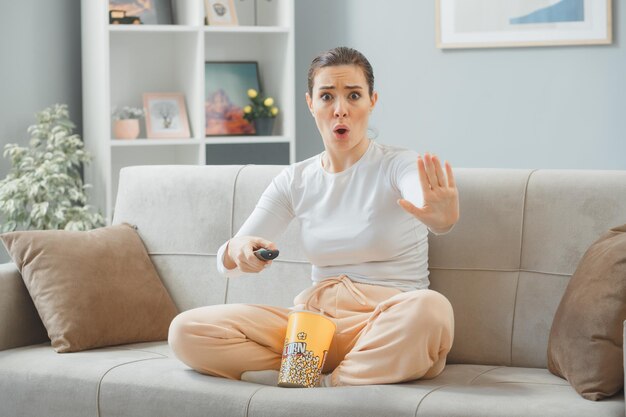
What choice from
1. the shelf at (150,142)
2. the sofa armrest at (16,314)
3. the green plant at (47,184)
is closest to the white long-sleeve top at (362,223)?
the sofa armrest at (16,314)

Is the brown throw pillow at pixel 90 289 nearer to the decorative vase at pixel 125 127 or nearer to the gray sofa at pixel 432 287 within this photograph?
the gray sofa at pixel 432 287

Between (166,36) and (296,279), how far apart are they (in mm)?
2179

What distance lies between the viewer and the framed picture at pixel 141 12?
4.20 m

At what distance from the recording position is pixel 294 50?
4.59 meters

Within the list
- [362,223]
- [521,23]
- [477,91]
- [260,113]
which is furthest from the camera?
[260,113]

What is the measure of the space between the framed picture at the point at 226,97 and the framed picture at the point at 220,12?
19 centimetres

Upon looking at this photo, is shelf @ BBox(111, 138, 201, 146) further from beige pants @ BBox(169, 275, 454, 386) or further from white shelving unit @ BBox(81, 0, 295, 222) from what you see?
beige pants @ BBox(169, 275, 454, 386)

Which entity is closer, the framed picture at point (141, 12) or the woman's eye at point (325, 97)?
the woman's eye at point (325, 97)

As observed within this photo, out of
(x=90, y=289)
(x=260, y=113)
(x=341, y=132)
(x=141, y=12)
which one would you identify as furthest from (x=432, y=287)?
(x=141, y=12)

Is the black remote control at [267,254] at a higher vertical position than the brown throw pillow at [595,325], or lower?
higher

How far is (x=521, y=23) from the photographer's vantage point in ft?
13.8

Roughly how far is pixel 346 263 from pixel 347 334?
19 cm

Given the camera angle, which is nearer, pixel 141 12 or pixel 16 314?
pixel 16 314

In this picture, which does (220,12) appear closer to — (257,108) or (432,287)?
(257,108)
